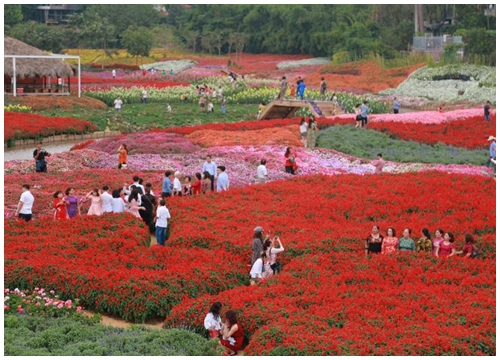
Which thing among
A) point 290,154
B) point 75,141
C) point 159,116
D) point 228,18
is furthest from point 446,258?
point 228,18

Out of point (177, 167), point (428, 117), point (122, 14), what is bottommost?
point (177, 167)

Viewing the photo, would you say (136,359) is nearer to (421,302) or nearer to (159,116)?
(421,302)

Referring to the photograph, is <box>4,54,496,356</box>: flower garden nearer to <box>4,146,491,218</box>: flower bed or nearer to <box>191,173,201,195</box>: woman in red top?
<box>4,146,491,218</box>: flower bed

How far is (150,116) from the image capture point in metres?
56.1

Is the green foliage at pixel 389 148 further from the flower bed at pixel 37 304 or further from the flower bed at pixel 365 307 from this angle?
the flower bed at pixel 37 304

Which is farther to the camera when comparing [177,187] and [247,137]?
[247,137]

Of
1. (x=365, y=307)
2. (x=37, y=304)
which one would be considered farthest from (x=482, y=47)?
(x=37, y=304)

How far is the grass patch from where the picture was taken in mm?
52688

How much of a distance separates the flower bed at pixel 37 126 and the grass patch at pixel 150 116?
7.30 feet

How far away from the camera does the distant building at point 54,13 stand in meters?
132

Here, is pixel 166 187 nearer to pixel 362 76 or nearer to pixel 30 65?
pixel 30 65

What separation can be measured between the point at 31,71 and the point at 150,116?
10706 millimetres

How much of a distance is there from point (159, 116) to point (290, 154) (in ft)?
78.7

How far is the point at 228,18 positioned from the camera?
121500 mm
